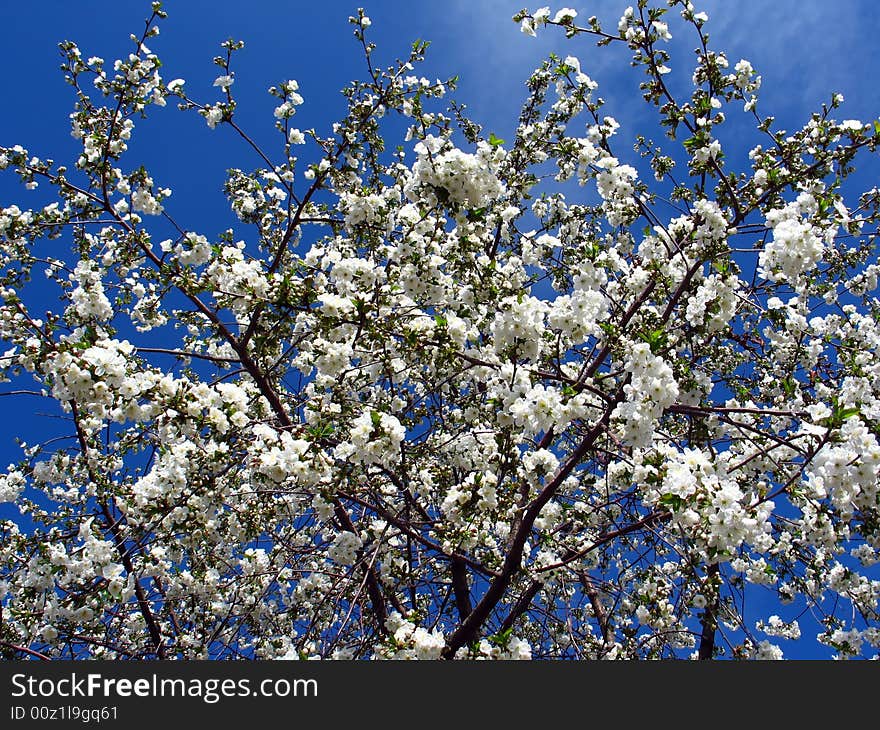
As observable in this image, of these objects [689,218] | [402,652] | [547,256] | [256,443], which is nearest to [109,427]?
[256,443]

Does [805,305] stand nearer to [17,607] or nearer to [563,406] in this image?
[563,406]

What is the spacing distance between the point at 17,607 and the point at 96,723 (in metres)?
2.45

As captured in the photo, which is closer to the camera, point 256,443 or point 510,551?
point 256,443

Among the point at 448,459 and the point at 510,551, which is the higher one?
the point at 448,459

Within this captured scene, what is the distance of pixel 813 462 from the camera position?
3764mm

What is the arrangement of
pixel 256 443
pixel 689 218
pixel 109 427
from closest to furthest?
pixel 256 443, pixel 689 218, pixel 109 427

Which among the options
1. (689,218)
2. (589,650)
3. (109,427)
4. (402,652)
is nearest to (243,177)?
(109,427)

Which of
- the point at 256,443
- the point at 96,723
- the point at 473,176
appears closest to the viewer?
the point at 96,723

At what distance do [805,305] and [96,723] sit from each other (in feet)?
25.5

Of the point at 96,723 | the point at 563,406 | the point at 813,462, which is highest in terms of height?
the point at 563,406

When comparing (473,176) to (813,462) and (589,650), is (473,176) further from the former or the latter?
(589,650)

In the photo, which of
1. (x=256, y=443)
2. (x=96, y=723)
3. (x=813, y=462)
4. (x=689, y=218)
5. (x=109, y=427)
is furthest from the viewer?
(x=109, y=427)

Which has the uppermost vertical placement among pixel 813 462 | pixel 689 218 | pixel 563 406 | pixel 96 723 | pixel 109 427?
pixel 689 218

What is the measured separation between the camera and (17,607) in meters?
5.89
